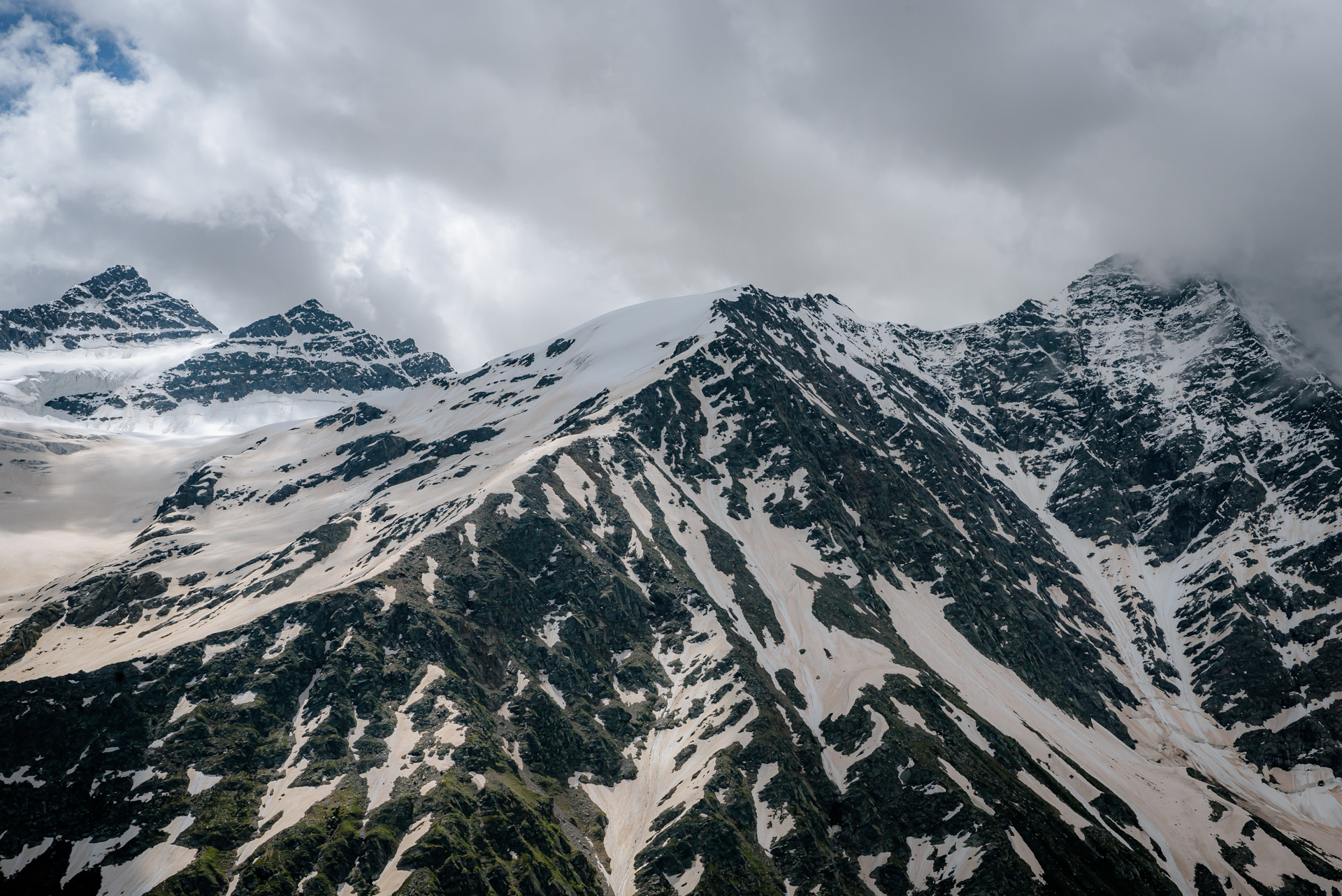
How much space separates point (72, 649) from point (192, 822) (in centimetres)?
8721

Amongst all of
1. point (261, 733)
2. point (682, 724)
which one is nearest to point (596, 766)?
point (682, 724)

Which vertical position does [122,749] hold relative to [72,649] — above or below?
below

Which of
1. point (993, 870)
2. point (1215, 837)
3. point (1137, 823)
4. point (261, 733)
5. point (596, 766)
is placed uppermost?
point (261, 733)

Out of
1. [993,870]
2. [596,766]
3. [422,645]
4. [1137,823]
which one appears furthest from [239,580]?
[1137,823]

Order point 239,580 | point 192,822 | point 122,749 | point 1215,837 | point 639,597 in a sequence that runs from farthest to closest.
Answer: point 239,580
point 639,597
point 1215,837
point 122,749
point 192,822

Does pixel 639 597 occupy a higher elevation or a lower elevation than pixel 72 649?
lower

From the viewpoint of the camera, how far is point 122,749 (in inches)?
4695

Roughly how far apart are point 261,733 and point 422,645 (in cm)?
2812

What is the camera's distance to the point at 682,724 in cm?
15112

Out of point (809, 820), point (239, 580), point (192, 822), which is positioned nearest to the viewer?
point (192, 822)

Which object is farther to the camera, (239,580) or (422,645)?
(239,580)

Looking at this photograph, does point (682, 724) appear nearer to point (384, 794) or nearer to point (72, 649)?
point (384, 794)

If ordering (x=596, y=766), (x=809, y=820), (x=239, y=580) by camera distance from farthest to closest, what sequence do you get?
(x=239, y=580) → (x=596, y=766) → (x=809, y=820)

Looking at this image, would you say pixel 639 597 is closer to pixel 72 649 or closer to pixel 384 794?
pixel 384 794
